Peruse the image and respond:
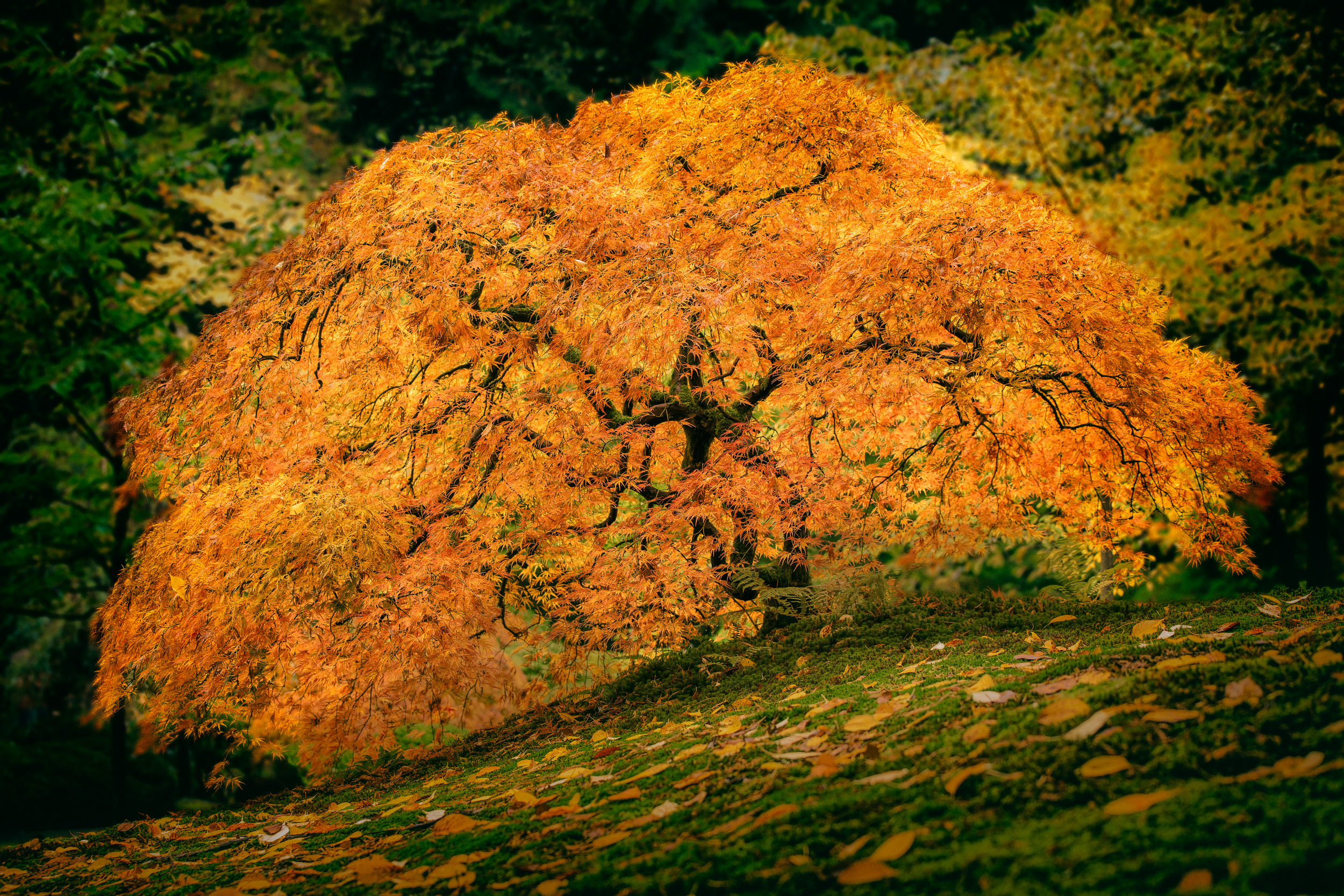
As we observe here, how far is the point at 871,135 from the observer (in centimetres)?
465

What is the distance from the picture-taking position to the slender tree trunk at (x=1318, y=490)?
7918 mm

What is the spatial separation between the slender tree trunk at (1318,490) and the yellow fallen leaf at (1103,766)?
7.78m

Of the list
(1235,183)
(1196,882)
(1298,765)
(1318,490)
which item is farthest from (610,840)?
(1235,183)

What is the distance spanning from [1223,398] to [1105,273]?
89cm

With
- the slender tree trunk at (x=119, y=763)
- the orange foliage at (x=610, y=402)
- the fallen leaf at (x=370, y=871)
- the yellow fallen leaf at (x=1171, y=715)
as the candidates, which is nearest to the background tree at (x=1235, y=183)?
the orange foliage at (x=610, y=402)

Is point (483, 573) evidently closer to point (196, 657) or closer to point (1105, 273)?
point (196, 657)

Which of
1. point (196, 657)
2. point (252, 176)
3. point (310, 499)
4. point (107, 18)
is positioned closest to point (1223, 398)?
point (310, 499)

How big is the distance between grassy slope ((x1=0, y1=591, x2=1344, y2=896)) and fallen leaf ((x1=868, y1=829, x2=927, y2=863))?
0.07 feet

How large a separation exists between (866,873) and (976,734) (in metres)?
0.75

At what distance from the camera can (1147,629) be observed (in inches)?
125

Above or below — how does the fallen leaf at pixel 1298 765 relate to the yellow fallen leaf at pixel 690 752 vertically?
above

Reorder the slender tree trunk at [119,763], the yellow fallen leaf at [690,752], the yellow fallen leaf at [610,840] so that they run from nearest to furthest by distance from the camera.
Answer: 1. the yellow fallen leaf at [610,840]
2. the yellow fallen leaf at [690,752]
3. the slender tree trunk at [119,763]

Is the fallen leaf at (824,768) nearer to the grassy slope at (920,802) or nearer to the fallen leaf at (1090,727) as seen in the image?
the grassy slope at (920,802)

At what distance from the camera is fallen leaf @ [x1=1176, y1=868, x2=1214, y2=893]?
1.33 metres
